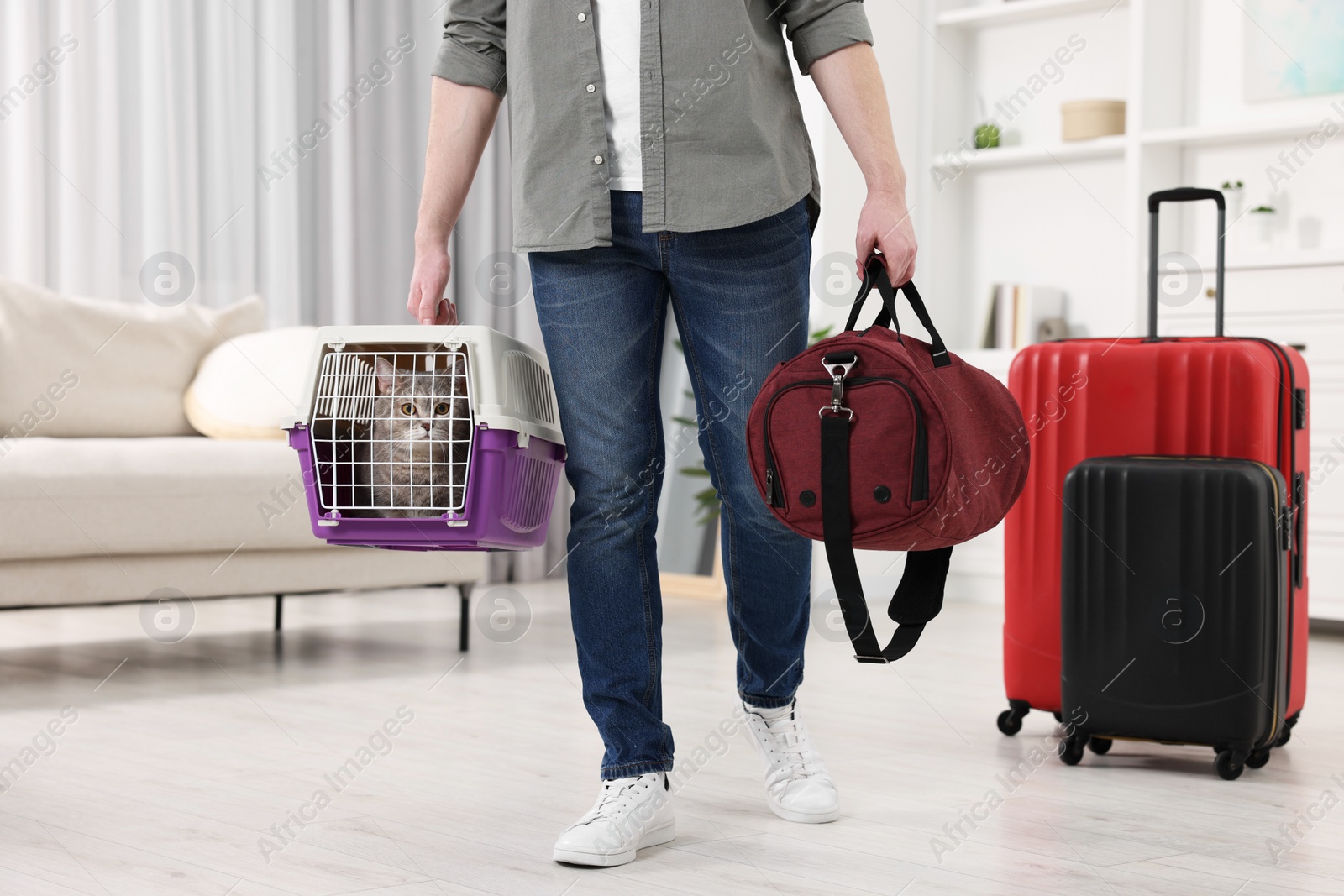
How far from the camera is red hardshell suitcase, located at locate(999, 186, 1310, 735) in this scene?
1731 mm

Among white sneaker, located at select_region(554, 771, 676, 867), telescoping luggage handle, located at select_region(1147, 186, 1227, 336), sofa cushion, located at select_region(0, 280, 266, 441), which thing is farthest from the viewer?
sofa cushion, located at select_region(0, 280, 266, 441)

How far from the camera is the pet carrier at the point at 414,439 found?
1309 millimetres

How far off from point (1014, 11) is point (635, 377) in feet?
9.91

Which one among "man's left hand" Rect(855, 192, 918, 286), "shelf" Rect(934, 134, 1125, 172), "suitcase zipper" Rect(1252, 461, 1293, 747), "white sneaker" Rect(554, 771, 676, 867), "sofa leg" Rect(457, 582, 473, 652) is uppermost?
"shelf" Rect(934, 134, 1125, 172)

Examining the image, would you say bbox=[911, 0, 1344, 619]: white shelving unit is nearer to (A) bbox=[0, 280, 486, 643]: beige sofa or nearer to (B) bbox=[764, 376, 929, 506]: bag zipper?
(A) bbox=[0, 280, 486, 643]: beige sofa

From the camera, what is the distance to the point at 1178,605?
1.67m

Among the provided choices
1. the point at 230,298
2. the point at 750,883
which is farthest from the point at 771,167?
the point at 230,298

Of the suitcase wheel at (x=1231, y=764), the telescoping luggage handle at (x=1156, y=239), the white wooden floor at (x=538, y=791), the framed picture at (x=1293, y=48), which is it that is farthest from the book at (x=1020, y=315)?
the suitcase wheel at (x=1231, y=764)

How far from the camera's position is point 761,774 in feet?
5.44

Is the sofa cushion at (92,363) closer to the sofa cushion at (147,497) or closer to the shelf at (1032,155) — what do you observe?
the sofa cushion at (147,497)

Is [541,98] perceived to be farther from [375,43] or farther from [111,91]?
[375,43]

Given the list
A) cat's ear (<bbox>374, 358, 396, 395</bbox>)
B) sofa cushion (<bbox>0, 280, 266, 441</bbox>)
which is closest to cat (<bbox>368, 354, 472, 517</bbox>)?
cat's ear (<bbox>374, 358, 396, 395</bbox>)

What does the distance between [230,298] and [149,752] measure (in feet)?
7.25

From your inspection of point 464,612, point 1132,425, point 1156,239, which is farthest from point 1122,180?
point 464,612
